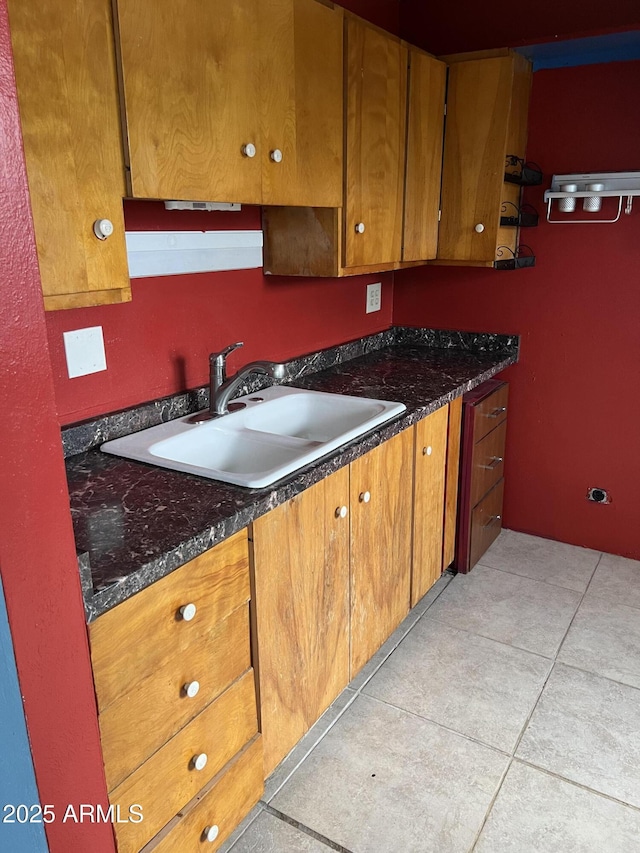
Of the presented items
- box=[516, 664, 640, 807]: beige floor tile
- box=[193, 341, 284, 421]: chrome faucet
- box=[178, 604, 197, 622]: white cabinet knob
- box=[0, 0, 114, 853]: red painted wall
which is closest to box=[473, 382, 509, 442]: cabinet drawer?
box=[516, 664, 640, 807]: beige floor tile

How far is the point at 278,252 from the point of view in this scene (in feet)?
7.06

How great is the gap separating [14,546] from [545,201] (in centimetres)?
248

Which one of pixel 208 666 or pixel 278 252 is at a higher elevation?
pixel 278 252

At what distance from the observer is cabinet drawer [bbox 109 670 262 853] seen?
117cm

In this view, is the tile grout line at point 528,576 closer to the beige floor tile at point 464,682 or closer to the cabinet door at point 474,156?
the beige floor tile at point 464,682

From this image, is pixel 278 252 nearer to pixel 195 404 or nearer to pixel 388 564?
pixel 195 404

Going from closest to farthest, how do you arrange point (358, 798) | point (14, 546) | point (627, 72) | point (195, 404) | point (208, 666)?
point (14, 546), point (208, 666), point (358, 798), point (195, 404), point (627, 72)

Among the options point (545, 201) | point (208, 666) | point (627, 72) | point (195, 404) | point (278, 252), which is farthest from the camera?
point (545, 201)

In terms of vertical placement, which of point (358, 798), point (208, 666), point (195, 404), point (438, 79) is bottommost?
point (358, 798)

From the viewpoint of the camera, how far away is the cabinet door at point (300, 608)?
1.45 m

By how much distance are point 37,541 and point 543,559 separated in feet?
8.03

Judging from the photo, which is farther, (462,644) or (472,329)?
(472,329)

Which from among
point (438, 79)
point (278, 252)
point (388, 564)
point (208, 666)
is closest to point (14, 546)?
point (208, 666)

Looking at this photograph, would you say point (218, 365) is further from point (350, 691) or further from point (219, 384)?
point (350, 691)
